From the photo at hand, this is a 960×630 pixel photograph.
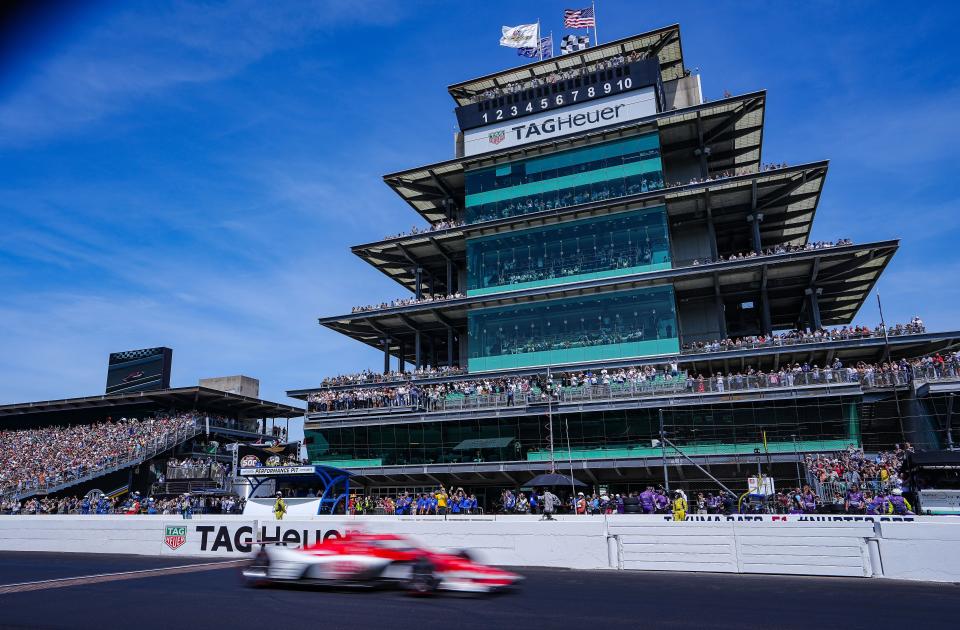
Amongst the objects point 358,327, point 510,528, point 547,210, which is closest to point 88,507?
point 358,327

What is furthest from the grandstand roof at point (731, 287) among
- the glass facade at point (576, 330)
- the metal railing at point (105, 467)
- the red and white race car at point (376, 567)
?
the red and white race car at point (376, 567)

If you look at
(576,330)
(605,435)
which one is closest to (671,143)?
(576,330)

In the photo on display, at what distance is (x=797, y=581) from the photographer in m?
15.2

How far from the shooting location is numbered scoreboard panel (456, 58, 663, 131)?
52.6m

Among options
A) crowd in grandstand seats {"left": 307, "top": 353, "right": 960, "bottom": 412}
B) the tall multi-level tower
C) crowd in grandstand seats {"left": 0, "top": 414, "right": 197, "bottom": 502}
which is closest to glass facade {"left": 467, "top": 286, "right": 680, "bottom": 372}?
the tall multi-level tower

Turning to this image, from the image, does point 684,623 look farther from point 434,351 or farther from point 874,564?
point 434,351

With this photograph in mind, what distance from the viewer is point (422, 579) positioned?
13211mm

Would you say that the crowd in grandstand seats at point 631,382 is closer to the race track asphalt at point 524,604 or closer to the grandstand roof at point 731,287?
the grandstand roof at point 731,287

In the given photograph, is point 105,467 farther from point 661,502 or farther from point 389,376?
point 661,502

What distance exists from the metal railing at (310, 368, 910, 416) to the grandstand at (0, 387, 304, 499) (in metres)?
13.4

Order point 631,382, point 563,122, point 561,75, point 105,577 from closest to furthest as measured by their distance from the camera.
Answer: point 105,577
point 631,382
point 563,122
point 561,75

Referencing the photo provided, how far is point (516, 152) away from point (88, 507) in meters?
36.6

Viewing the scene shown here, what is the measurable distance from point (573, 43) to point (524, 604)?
5658 centimetres

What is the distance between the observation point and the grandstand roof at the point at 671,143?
50.2 m
